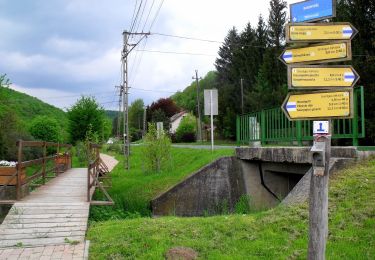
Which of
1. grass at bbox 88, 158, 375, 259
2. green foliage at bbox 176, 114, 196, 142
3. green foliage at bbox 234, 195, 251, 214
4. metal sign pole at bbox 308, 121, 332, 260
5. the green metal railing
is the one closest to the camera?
metal sign pole at bbox 308, 121, 332, 260

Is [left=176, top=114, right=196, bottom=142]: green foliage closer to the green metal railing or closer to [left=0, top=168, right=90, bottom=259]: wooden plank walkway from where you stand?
the green metal railing

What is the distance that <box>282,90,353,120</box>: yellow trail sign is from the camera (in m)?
4.94

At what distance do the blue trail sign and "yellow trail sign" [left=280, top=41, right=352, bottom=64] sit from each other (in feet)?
1.02

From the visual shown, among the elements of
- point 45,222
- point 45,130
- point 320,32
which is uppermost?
point 320,32

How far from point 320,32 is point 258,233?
3375 millimetres

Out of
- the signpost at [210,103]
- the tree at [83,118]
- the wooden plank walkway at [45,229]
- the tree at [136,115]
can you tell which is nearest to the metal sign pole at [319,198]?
the wooden plank walkway at [45,229]

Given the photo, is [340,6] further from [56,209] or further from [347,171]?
[56,209]

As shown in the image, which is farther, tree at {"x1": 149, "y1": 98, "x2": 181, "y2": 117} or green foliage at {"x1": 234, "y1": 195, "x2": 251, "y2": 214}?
tree at {"x1": 149, "y1": 98, "x2": 181, "y2": 117}

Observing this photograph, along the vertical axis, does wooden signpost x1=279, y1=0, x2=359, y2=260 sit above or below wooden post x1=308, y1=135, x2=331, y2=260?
above

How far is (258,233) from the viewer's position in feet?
23.5

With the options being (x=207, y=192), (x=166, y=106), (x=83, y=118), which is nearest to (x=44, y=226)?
(x=207, y=192)

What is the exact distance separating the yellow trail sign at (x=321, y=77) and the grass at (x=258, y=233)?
7.83ft

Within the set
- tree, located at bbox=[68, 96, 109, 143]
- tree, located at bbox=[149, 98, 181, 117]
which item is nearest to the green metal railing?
tree, located at bbox=[68, 96, 109, 143]

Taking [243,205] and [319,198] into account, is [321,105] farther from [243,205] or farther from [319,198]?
[243,205]
